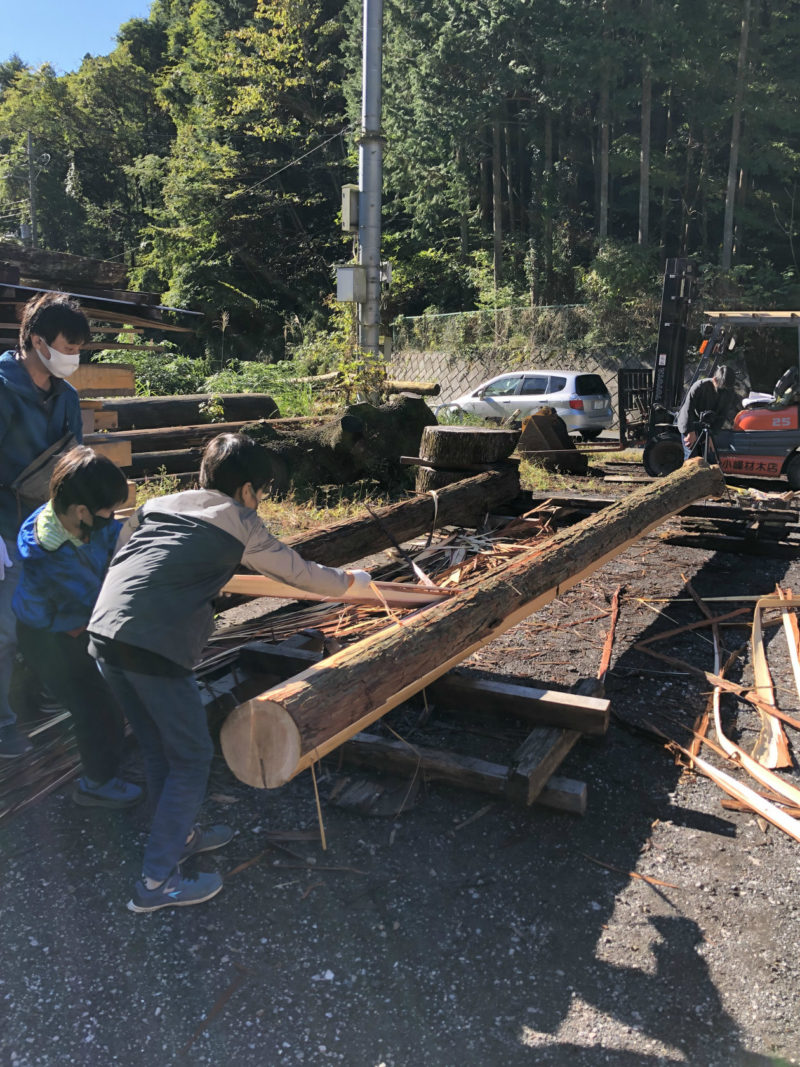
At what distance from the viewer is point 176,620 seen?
263 centimetres

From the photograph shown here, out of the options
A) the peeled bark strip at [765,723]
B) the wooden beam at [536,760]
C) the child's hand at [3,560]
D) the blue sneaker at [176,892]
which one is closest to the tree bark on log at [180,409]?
the child's hand at [3,560]

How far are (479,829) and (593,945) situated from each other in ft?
2.32

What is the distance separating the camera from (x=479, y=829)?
10.5 feet

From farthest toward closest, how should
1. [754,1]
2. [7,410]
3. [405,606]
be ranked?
[754,1]
[405,606]
[7,410]

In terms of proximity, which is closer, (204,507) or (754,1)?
(204,507)

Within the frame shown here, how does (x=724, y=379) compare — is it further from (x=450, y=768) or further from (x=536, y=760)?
(x=450, y=768)

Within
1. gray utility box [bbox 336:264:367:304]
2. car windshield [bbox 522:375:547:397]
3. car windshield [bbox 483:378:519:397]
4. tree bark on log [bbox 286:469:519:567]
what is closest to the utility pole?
car windshield [bbox 483:378:519:397]

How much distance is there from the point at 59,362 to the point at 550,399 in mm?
14741

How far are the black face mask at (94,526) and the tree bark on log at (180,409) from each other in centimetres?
735

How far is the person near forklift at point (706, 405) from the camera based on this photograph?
10391mm

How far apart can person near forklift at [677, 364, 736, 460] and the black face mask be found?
29.0 feet

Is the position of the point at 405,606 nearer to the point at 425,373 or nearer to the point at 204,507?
the point at 204,507

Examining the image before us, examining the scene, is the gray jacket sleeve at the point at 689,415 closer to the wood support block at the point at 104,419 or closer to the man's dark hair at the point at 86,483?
the wood support block at the point at 104,419

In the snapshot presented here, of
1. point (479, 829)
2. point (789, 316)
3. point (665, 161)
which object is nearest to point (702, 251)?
point (665, 161)
